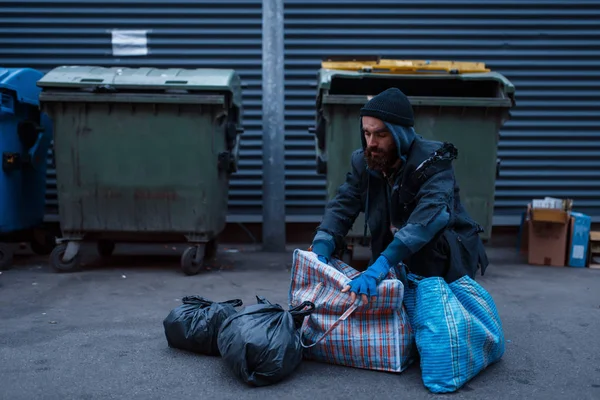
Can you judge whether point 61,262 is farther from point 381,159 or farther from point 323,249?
point 381,159

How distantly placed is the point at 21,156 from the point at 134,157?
42.3 inches

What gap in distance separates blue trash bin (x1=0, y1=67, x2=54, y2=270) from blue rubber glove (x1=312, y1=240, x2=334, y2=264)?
3276 millimetres

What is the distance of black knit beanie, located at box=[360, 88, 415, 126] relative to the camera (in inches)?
114

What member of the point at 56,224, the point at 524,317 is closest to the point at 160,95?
the point at 56,224

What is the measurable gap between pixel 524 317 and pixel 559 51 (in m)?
4.08

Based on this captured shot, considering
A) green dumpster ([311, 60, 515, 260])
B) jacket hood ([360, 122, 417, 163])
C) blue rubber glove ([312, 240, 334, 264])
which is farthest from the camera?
green dumpster ([311, 60, 515, 260])

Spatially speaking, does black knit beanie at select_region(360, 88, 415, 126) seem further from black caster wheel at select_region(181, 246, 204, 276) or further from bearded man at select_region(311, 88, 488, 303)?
black caster wheel at select_region(181, 246, 204, 276)

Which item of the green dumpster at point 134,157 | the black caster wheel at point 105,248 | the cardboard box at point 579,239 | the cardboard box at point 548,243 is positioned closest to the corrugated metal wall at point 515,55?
the cardboard box at point 548,243

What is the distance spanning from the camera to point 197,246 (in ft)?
17.2

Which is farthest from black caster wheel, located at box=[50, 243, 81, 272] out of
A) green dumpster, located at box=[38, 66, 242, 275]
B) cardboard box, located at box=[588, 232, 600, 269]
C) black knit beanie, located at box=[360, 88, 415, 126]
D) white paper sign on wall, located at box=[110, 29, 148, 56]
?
cardboard box, located at box=[588, 232, 600, 269]

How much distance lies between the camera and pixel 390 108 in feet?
9.46

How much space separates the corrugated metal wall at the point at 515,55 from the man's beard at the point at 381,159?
12.6ft

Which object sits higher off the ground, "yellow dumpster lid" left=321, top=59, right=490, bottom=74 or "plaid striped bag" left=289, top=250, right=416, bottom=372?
"yellow dumpster lid" left=321, top=59, right=490, bottom=74

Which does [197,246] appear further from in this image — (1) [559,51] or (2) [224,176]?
(1) [559,51]
